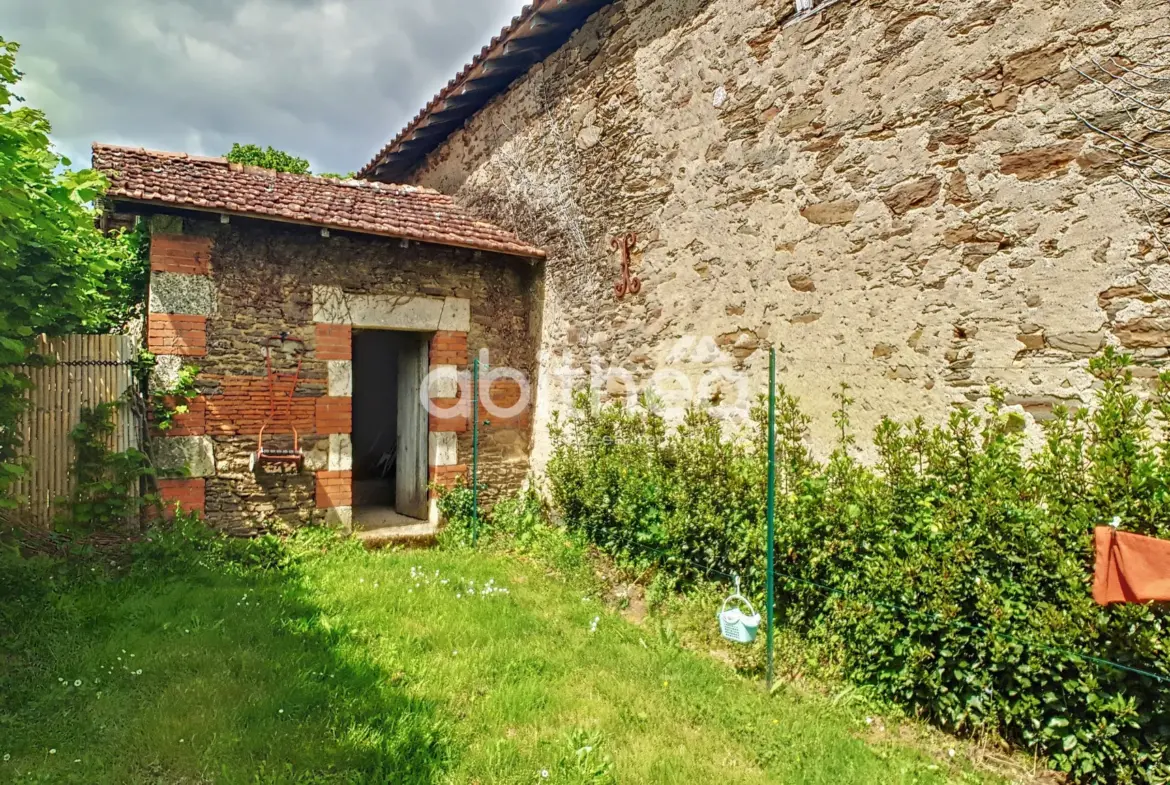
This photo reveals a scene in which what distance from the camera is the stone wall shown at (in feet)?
18.2

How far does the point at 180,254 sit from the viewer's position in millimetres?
5539

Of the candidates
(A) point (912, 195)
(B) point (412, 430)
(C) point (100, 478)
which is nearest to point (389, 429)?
(B) point (412, 430)

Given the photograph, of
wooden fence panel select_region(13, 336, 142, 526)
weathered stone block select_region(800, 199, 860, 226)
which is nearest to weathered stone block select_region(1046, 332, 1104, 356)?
weathered stone block select_region(800, 199, 860, 226)

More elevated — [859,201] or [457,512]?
[859,201]

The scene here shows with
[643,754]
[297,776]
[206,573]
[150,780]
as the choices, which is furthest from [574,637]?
[206,573]

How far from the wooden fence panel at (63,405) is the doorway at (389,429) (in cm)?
252

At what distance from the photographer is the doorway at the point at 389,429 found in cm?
724

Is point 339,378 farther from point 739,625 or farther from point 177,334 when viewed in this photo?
point 739,625

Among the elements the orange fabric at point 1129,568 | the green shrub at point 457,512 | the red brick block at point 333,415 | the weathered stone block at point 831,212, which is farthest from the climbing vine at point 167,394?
the orange fabric at point 1129,568

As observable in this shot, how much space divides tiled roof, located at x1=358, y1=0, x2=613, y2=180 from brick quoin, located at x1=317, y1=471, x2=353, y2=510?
5.02 meters

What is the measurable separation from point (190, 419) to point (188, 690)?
304 cm

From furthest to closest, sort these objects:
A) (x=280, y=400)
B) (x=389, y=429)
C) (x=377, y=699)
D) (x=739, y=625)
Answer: (x=389, y=429) → (x=280, y=400) → (x=739, y=625) → (x=377, y=699)

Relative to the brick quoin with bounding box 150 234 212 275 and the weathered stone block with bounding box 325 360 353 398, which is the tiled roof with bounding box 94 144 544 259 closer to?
Result: the brick quoin with bounding box 150 234 212 275

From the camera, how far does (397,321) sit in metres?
6.58
